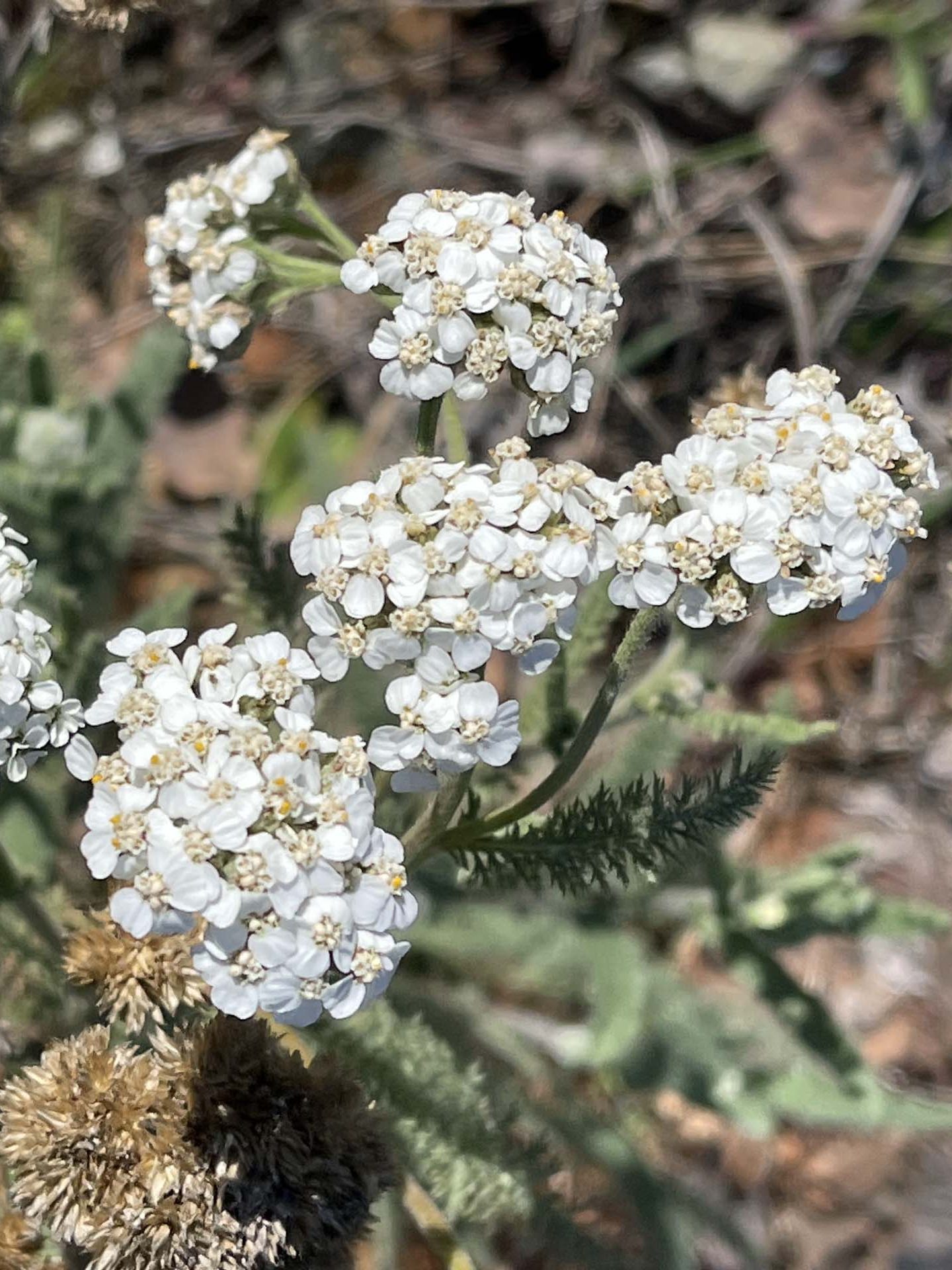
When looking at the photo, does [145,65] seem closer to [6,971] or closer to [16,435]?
A: [16,435]

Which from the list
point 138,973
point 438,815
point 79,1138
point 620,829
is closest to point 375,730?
point 438,815

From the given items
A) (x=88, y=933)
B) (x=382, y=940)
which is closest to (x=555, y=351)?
(x=382, y=940)

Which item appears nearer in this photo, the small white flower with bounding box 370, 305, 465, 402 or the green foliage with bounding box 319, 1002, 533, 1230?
the small white flower with bounding box 370, 305, 465, 402

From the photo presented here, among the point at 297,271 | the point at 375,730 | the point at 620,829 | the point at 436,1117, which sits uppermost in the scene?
the point at 297,271

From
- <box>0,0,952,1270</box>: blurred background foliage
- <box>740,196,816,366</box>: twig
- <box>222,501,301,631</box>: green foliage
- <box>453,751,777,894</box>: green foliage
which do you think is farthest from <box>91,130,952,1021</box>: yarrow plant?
<box>740,196,816,366</box>: twig

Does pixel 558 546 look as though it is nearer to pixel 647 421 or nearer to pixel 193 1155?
pixel 193 1155

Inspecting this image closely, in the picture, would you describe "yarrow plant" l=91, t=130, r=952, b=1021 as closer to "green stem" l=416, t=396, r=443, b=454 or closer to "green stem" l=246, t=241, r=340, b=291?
"green stem" l=416, t=396, r=443, b=454

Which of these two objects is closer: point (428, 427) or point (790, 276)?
point (428, 427)
